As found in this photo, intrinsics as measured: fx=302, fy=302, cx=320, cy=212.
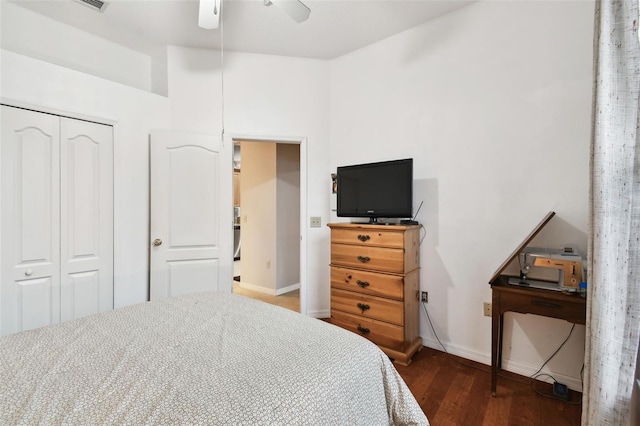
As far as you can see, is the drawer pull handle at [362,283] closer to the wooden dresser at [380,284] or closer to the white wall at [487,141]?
the wooden dresser at [380,284]

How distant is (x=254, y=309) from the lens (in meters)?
1.47

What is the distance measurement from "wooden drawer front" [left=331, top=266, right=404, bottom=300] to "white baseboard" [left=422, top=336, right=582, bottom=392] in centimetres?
70

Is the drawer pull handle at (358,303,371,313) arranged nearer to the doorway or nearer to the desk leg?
the desk leg

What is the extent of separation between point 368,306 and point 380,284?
0.74 feet

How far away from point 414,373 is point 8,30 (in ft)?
12.8

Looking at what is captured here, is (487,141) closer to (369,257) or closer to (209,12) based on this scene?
(369,257)

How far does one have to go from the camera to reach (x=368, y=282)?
2492 mm

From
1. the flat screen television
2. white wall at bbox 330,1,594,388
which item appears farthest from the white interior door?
white wall at bbox 330,1,594,388

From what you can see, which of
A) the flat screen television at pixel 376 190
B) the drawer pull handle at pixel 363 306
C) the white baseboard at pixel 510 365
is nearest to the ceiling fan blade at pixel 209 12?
the flat screen television at pixel 376 190

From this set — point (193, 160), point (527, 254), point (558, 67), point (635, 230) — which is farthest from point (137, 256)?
point (558, 67)

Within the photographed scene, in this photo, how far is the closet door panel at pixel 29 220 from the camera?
2.06 metres

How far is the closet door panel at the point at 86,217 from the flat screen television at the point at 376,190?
2.05 m

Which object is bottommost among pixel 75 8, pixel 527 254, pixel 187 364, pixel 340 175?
pixel 187 364

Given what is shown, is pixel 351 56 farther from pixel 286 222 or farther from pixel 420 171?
pixel 286 222
